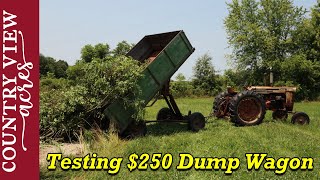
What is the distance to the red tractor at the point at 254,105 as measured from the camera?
45.7ft

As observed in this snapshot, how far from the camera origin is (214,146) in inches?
387

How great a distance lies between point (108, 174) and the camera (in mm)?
7871

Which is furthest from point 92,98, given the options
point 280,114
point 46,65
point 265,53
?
point 46,65

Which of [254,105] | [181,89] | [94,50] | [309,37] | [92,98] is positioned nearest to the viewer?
[92,98]

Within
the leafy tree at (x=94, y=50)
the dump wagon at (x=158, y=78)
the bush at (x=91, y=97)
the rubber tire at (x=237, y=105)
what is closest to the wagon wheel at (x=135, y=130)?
the dump wagon at (x=158, y=78)

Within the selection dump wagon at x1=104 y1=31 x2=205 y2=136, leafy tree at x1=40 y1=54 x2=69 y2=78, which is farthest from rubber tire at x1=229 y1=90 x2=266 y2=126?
leafy tree at x1=40 y1=54 x2=69 y2=78

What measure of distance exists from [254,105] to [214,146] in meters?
5.00

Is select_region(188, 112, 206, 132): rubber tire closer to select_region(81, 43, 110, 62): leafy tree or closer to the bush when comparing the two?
the bush

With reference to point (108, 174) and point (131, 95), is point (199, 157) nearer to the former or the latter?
point (108, 174)

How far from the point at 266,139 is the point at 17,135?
7.31 metres

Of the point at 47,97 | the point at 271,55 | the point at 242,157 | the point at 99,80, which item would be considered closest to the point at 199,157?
the point at 242,157

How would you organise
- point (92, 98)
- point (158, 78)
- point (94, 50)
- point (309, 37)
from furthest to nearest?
point (94, 50) → point (309, 37) → point (158, 78) → point (92, 98)

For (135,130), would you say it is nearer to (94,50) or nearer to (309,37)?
(309,37)

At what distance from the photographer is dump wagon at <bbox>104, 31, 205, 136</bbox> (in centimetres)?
1133
